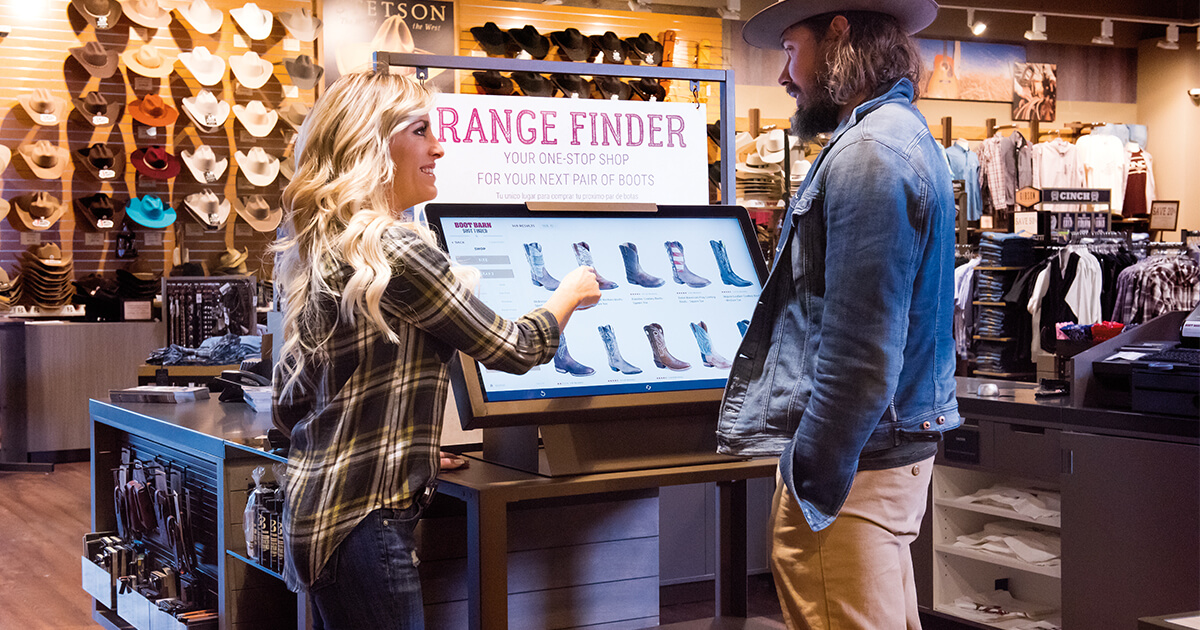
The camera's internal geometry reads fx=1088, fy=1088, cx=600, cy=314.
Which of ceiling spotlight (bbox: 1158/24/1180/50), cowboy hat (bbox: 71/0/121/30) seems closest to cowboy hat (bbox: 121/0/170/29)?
cowboy hat (bbox: 71/0/121/30)

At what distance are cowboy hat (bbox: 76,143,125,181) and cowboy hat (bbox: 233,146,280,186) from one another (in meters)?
0.93

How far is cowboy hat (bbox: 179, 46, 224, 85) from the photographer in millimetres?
8781

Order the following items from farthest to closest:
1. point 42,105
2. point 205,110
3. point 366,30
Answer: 1. point 205,110
2. point 366,30
3. point 42,105

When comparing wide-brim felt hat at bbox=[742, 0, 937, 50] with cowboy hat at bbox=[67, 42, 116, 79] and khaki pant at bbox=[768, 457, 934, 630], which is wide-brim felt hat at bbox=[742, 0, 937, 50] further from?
cowboy hat at bbox=[67, 42, 116, 79]

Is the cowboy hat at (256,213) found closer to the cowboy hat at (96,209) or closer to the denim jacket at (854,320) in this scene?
the cowboy hat at (96,209)

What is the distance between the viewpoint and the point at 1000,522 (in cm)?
387

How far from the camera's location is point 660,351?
2.14 m

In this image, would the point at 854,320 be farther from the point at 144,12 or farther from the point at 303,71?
the point at 144,12


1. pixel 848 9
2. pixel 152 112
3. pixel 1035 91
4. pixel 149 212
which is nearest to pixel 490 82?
pixel 152 112

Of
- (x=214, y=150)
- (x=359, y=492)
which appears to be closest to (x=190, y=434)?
(x=359, y=492)

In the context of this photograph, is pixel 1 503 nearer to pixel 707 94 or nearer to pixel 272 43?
pixel 272 43

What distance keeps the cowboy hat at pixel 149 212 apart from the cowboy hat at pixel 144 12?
1375 mm

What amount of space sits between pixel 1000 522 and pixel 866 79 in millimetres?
2656

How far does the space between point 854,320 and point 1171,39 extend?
38.1 feet
